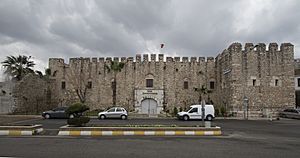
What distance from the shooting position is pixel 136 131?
11273mm

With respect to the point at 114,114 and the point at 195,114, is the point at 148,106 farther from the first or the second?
the point at 195,114

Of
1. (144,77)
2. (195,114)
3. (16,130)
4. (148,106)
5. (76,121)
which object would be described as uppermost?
(144,77)

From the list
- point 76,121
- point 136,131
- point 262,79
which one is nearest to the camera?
point 136,131

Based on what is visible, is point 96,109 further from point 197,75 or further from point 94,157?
point 94,157

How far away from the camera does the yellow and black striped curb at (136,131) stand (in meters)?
11.1

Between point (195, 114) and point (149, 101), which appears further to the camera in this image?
point (149, 101)

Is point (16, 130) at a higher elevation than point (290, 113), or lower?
higher

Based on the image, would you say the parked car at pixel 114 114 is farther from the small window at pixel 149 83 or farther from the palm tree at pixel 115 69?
the small window at pixel 149 83

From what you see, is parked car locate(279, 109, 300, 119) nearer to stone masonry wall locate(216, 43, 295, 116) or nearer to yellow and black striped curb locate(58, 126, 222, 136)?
stone masonry wall locate(216, 43, 295, 116)

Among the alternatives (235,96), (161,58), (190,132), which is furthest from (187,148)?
(161,58)

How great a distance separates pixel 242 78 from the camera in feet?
77.4

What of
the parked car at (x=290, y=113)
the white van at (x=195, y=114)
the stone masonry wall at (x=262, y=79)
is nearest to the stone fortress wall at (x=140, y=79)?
the stone masonry wall at (x=262, y=79)

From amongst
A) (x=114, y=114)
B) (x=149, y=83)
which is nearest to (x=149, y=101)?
(x=149, y=83)

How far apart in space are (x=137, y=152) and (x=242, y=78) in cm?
1897
